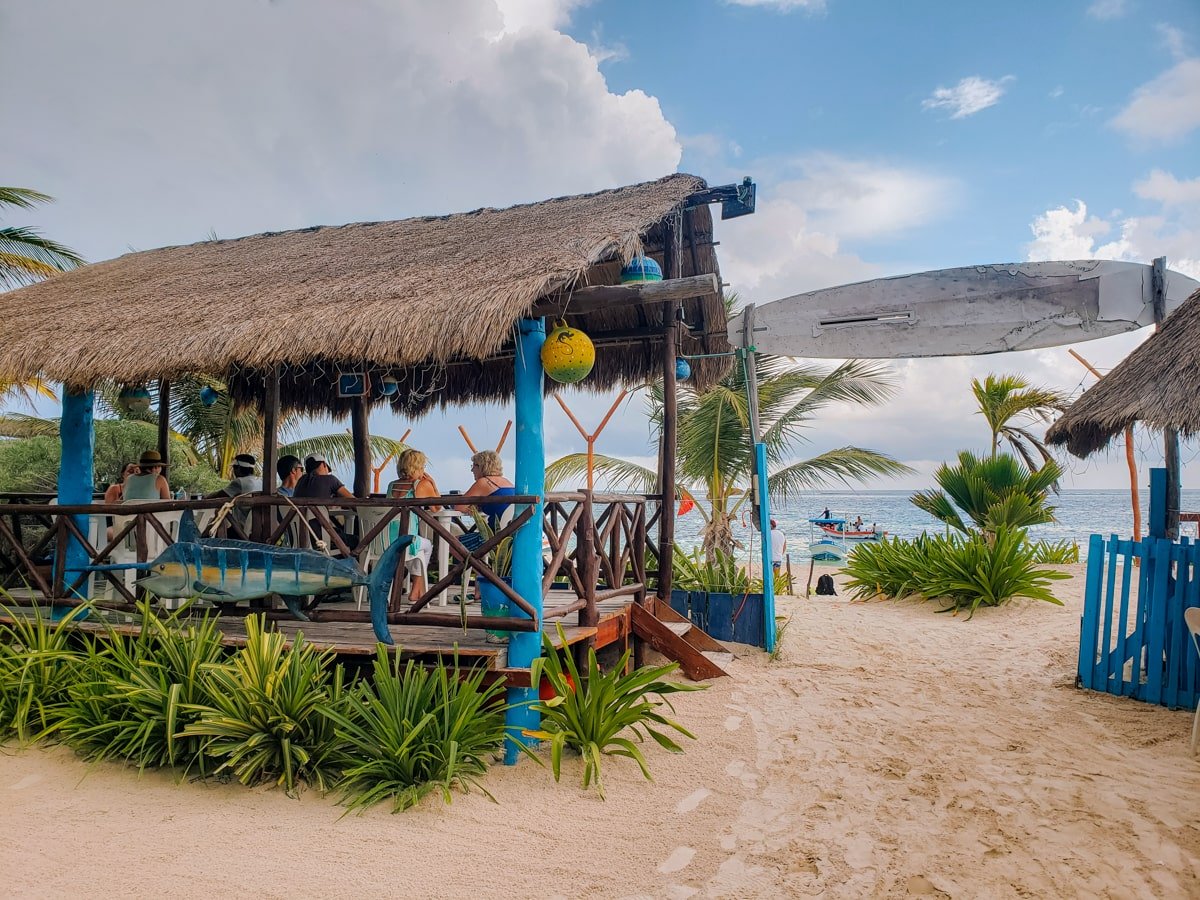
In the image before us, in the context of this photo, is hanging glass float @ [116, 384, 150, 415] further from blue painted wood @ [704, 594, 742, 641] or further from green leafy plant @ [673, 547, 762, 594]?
blue painted wood @ [704, 594, 742, 641]

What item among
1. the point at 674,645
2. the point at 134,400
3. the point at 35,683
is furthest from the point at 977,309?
the point at 134,400

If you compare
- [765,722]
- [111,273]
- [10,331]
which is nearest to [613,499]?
[765,722]

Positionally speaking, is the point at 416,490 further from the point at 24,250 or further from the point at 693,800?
the point at 24,250

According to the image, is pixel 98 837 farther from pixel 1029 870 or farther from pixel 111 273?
pixel 111 273

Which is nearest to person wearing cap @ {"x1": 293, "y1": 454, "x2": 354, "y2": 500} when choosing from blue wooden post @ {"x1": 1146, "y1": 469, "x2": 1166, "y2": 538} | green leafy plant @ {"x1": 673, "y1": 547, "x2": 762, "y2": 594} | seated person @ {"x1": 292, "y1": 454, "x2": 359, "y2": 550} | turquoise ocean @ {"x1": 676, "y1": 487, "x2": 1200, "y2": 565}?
seated person @ {"x1": 292, "y1": 454, "x2": 359, "y2": 550}

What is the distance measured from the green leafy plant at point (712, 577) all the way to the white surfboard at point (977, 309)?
8.46 ft

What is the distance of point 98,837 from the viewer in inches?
166

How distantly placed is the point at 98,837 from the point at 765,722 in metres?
4.20

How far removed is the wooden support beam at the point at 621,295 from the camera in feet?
16.8

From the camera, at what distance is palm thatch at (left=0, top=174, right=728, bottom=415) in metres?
5.36

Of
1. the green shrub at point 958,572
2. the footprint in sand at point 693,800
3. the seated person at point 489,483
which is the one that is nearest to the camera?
the footprint in sand at point 693,800

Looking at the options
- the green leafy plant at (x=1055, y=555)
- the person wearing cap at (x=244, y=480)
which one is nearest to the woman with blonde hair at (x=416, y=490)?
the person wearing cap at (x=244, y=480)

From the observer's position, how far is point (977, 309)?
7.01m

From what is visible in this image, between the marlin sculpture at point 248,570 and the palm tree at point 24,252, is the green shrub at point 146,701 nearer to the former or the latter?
the marlin sculpture at point 248,570
